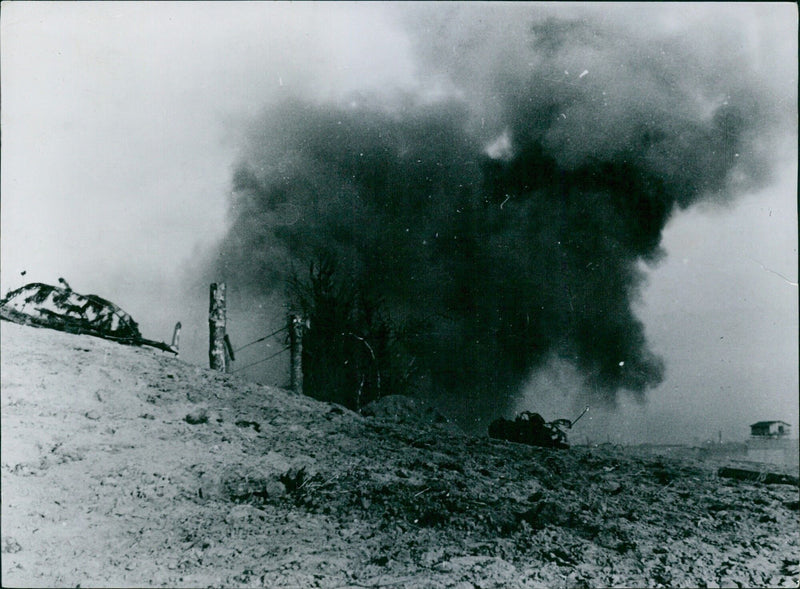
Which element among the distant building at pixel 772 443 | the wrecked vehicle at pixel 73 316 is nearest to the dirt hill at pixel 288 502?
the wrecked vehicle at pixel 73 316

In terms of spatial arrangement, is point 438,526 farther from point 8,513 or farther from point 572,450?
point 572,450

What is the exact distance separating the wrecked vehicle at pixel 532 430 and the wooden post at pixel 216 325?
628 centimetres

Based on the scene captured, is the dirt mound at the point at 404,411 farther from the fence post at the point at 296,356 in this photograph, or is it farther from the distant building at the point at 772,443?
the distant building at the point at 772,443

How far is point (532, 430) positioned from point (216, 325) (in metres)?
7.27

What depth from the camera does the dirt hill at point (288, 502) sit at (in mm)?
5211

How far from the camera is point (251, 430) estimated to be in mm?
8203

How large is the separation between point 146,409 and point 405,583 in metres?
4.50

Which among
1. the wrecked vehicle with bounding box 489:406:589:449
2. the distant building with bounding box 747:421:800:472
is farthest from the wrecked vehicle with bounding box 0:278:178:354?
the distant building with bounding box 747:421:800:472

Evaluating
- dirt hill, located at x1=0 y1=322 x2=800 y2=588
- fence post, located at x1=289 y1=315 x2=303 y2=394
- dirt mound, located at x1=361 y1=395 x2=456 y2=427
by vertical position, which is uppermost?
fence post, located at x1=289 y1=315 x2=303 y2=394

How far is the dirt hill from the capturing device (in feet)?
17.1

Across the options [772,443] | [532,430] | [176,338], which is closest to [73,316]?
[176,338]

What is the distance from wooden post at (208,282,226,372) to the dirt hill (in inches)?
36.9

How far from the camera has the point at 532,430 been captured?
41.6ft

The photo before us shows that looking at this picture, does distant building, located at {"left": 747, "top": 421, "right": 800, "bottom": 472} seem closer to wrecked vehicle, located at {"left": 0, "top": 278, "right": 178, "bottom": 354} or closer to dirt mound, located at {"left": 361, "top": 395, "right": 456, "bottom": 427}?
dirt mound, located at {"left": 361, "top": 395, "right": 456, "bottom": 427}
